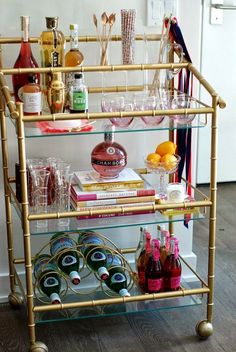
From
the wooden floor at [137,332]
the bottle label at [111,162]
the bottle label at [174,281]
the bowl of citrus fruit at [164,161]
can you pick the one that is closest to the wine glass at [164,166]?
the bowl of citrus fruit at [164,161]

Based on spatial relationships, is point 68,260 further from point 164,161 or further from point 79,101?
point 79,101

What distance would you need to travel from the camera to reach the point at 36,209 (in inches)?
88.9

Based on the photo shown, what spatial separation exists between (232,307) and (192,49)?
106cm

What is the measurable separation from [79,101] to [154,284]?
0.73m

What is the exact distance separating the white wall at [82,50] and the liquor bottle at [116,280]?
0.32 metres

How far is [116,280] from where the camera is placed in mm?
2402

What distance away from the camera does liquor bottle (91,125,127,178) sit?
7.64 feet

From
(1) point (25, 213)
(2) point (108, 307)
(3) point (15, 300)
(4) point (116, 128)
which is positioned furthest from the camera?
(3) point (15, 300)

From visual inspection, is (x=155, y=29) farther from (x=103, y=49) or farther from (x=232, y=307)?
(x=232, y=307)

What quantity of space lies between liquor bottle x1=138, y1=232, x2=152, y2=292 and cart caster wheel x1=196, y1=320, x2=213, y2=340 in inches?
9.8

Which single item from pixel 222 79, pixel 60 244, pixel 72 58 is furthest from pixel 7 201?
pixel 222 79

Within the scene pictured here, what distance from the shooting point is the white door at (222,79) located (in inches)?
146

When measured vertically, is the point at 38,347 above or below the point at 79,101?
below

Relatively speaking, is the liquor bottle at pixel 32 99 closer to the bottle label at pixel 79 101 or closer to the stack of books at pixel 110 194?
the bottle label at pixel 79 101
